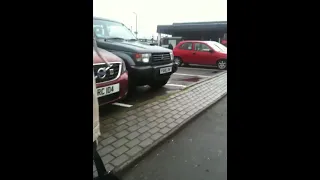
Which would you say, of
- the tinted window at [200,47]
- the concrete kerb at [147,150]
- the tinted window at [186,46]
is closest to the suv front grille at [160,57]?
the concrete kerb at [147,150]

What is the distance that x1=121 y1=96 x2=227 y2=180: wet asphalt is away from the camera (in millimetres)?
2164

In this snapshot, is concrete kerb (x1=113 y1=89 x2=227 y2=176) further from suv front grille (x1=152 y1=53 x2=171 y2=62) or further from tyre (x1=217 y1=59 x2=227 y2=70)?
tyre (x1=217 y1=59 x2=227 y2=70)

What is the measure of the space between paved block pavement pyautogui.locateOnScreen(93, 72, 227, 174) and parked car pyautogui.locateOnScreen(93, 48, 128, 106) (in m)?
0.36

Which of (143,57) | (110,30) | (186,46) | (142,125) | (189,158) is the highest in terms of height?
(186,46)

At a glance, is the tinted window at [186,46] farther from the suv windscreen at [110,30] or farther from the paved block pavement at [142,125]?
the paved block pavement at [142,125]

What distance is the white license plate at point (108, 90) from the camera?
3208 mm

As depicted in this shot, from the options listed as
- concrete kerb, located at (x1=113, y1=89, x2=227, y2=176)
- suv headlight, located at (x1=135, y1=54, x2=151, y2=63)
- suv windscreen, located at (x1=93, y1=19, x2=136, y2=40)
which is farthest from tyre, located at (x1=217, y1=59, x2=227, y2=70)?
concrete kerb, located at (x1=113, y1=89, x2=227, y2=176)

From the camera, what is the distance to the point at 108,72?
11.3 feet

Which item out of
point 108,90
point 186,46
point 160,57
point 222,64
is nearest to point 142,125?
point 108,90

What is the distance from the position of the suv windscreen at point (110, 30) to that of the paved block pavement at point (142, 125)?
6.34 feet

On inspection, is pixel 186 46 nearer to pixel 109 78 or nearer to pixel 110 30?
pixel 110 30

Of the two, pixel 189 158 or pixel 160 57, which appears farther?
pixel 160 57

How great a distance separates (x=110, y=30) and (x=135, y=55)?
1.20m
